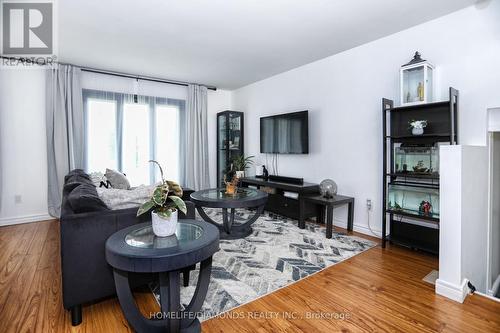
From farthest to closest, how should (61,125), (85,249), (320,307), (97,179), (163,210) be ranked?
1. (61,125)
2. (97,179)
3. (320,307)
4. (85,249)
5. (163,210)

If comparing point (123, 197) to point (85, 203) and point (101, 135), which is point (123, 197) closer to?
point (85, 203)

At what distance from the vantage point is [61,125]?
397cm

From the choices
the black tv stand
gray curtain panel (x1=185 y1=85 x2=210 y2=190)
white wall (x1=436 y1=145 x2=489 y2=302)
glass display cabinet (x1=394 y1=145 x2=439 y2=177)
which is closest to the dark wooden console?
the black tv stand

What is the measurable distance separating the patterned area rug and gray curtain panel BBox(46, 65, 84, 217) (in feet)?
9.18

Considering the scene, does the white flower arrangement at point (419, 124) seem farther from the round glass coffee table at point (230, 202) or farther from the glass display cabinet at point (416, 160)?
the round glass coffee table at point (230, 202)

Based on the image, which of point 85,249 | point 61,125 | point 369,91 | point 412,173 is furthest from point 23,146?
point 412,173

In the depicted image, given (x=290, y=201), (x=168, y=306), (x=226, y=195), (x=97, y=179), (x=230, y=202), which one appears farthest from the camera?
(x=290, y=201)

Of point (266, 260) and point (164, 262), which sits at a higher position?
point (164, 262)

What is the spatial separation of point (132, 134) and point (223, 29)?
8.66 feet

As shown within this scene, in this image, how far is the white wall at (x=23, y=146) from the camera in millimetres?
3727

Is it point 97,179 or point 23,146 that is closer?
point 97,179

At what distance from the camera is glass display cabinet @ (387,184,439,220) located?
2.55m

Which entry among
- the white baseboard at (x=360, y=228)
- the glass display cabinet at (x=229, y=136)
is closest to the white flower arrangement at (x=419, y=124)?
the white baseboard at (x=360, y=228)

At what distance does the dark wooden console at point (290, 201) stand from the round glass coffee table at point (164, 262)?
214cm
